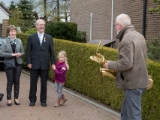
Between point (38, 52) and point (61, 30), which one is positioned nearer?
point (38, 52)

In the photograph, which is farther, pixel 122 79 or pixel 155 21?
pixel 155 21

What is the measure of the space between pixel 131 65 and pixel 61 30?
1220 centimetres

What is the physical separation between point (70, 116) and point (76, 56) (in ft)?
9.62

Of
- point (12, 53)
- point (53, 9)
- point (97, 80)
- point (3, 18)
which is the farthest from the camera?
point (53, 9)

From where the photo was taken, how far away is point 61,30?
55.1 ft

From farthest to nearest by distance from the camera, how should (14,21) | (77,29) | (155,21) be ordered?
(14,21) < (77,29) < (155,21)

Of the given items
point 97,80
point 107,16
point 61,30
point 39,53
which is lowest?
point 97,80

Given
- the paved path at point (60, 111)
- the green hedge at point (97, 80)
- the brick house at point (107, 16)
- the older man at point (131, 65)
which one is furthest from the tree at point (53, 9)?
the older man at point (131, 65)

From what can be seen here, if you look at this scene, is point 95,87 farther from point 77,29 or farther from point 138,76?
point 77,29

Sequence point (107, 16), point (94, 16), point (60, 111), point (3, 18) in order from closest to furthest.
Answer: point (60, 111), point (107, 16), point (94, 16), point (3, 18)

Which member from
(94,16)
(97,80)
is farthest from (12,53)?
(94,16)

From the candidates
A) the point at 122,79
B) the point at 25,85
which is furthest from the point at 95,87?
the point at 122,79

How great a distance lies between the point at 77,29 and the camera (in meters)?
19.0

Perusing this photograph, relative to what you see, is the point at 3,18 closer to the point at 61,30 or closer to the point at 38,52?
the point at 61,30
